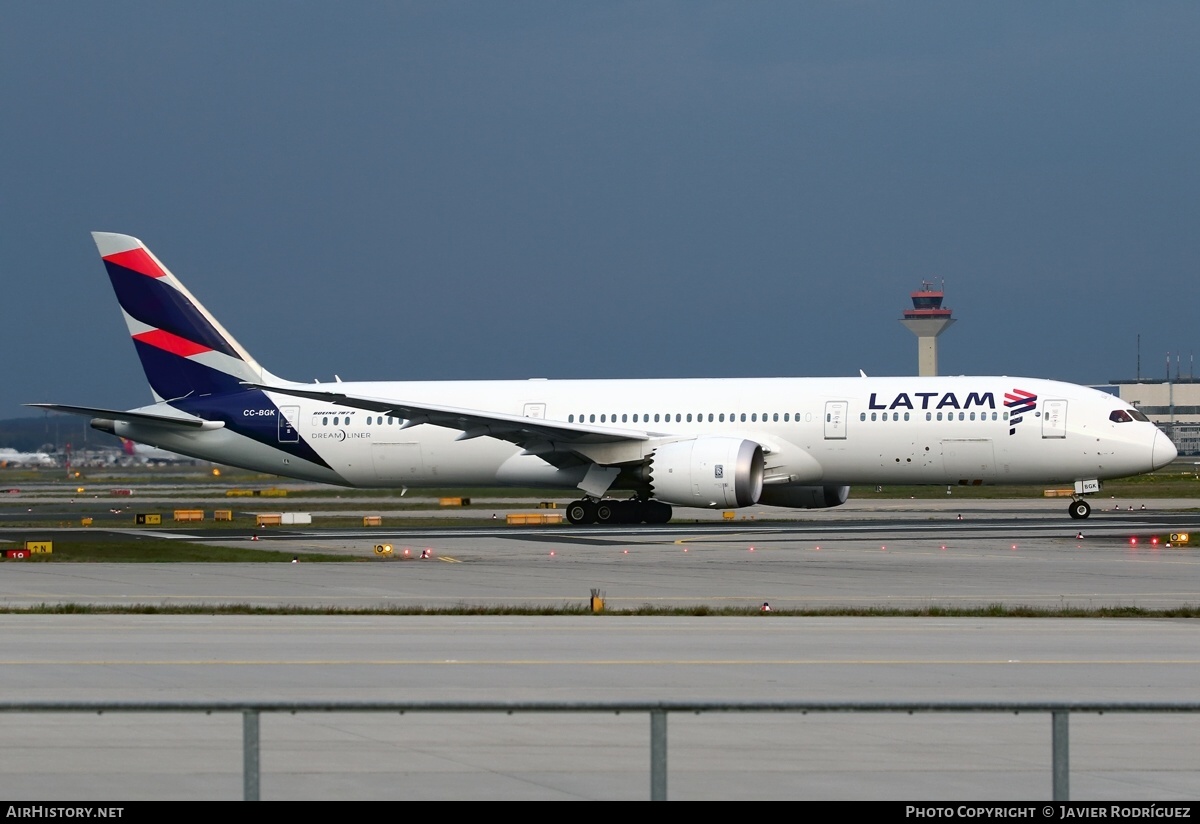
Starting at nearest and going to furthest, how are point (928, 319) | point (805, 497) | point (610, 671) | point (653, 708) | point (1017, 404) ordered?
point (653, 708) < point (610, 671) < point (1017, 404) < point (805, 497) < point (928, 319)

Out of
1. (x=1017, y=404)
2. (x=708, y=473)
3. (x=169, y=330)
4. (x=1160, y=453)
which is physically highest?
(x=169, y=330)

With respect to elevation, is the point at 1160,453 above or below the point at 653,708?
above

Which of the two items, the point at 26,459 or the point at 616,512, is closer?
the point at 616,512

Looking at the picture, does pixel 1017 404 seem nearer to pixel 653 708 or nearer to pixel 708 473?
pixel 708 473

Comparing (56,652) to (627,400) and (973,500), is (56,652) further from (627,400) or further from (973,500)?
(973,500)

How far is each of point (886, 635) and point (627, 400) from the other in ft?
88.2

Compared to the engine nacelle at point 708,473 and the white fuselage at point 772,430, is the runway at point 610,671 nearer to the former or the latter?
the engine nacelle at point 708,473

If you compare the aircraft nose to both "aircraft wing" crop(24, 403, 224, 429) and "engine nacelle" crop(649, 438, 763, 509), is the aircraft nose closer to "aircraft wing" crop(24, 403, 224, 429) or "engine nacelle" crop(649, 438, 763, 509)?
"engine nacelle" crop(649, 438, 763, 509)

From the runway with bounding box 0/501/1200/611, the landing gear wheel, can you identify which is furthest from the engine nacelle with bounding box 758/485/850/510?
the landing gear wheel

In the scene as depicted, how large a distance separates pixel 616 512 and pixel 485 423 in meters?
4.74

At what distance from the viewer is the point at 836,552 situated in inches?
1244

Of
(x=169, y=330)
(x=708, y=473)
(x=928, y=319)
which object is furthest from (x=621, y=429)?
(x=928, y=319)

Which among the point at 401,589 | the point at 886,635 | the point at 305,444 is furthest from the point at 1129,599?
the point at 305,444

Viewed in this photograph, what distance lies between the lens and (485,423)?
41906 mm
